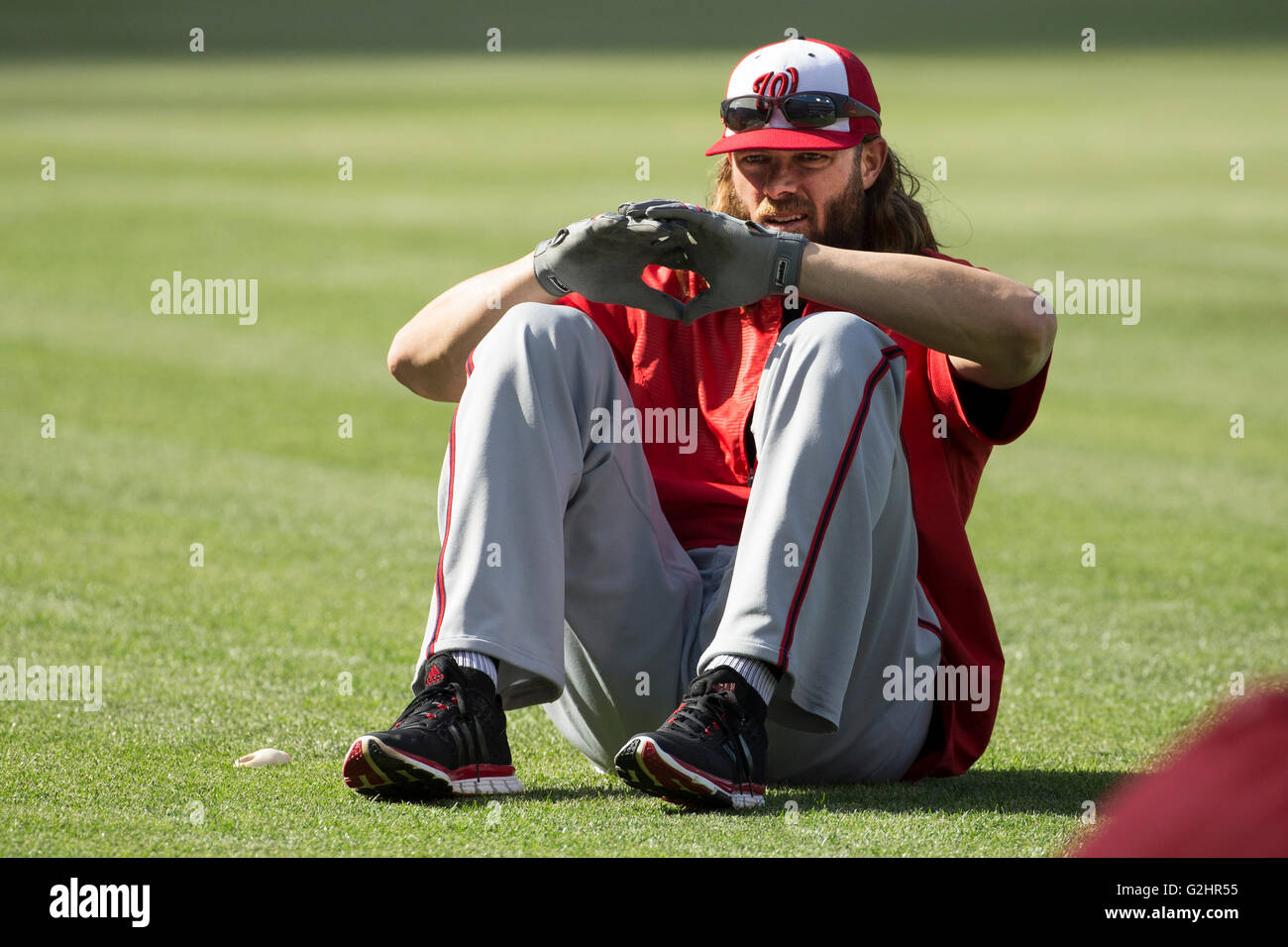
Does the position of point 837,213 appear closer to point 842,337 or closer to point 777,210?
point 777,210

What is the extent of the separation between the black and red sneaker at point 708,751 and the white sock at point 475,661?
0.28m

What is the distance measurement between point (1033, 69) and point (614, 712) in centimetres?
3797

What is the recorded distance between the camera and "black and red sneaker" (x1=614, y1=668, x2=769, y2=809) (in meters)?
2.81

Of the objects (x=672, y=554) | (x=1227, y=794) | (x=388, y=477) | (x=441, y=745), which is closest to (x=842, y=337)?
(x=672, y=554)

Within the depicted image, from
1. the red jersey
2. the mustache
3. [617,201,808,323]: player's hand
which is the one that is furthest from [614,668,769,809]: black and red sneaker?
the mustache

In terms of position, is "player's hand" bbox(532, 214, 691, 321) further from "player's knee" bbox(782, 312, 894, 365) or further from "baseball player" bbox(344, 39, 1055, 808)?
"player's knee" bbox(782, 312, 894, 365)

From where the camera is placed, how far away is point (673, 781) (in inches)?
111

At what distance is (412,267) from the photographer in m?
16.3

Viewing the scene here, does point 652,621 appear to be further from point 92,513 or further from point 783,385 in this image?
point 92,513

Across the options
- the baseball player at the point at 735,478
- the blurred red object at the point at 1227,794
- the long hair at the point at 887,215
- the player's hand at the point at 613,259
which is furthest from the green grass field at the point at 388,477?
the blurred red object at the point at 1227,794

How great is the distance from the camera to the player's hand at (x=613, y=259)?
3.26m

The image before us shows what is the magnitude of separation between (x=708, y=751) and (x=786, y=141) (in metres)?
1.45
